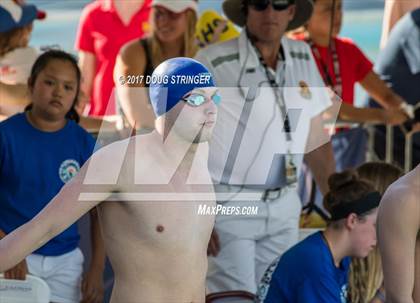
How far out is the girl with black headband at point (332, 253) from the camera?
478cm

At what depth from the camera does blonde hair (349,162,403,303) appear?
→ 530cm

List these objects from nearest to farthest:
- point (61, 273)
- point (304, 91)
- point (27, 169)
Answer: point (27, 169) < point (61, 273) < point (304, 91)

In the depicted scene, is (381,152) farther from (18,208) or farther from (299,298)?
(18,208)

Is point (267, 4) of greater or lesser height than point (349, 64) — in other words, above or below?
above

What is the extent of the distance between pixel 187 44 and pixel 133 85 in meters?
0.43

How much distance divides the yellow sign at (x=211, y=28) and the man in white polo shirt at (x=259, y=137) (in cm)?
89

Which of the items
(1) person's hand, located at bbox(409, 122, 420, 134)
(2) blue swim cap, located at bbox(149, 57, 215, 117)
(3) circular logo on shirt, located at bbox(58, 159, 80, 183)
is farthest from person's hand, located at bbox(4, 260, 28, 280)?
(1) person's hand, located at bbox(409, 122, 420, 134)

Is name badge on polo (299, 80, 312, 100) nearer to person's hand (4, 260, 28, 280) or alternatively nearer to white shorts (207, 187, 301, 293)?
white shorts (207, 187, 301, 293)

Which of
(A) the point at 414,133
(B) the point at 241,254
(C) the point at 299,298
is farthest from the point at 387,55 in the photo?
(C) the point at 299,298

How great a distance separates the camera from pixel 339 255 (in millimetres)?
4938

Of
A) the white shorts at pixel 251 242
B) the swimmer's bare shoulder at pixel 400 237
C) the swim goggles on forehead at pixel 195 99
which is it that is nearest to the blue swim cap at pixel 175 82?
the swim goggles on forehead at pixel 195 99

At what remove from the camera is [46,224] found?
12.0 ft

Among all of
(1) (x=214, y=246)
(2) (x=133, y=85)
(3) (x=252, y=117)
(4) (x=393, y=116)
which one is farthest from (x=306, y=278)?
(4) (x=393, y=116)

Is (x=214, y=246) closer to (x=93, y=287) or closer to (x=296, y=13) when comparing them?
(x=93, y=287)
